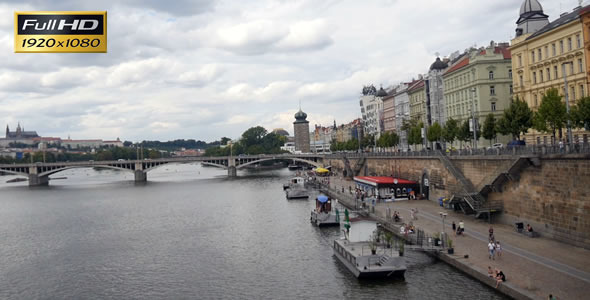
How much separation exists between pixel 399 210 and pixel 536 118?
16035mm

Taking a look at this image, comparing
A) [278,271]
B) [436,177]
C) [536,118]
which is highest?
[536,118]

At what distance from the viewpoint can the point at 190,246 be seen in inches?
1759

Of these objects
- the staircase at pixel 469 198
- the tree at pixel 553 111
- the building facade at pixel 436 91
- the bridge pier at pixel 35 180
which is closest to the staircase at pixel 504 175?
the staircase at pixel 469 198

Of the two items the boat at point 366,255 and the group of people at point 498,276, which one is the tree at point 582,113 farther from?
the group of people at point 498,276

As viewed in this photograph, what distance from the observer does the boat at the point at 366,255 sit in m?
30.3

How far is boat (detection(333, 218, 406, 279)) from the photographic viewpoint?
30.3m

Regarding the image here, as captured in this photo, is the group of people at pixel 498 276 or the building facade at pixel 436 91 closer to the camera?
the group of people at pixel 498 276

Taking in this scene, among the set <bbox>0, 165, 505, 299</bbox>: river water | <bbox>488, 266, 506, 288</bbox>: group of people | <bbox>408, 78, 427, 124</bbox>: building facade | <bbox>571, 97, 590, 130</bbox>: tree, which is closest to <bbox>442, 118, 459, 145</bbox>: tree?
<bbox>0, 165, 505, 299</bbox>: river water

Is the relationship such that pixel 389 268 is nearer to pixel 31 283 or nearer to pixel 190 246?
pixel 190 246

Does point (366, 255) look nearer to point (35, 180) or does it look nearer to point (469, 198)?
point (469, 198)

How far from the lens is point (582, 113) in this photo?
40.0 m

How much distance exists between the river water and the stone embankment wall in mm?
8488

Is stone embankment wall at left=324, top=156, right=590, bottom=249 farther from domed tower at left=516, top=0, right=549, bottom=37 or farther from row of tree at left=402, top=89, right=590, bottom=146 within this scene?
→ domed tower at left=516, top=0, right=549, bottom=37

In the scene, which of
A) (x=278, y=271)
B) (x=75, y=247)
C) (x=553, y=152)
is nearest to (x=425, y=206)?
(x=553, y=152)
